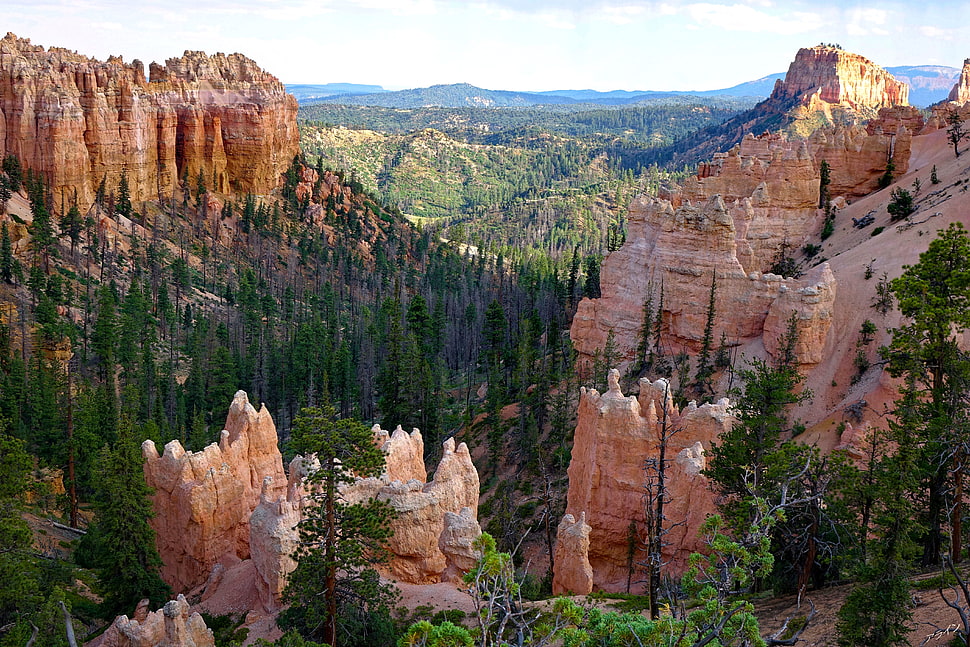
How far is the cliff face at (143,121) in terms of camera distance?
87500 mm

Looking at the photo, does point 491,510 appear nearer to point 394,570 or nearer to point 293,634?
point 394,570

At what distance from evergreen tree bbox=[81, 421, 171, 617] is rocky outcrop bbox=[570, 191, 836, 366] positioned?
99.8 ft

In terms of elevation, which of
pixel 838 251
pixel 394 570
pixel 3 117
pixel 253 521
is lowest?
pixel 394 570

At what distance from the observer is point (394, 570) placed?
87.2ft

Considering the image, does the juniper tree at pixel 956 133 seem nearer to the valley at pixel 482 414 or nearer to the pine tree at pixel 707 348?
the valley at pixel 482 414

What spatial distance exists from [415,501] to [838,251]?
36144 mm

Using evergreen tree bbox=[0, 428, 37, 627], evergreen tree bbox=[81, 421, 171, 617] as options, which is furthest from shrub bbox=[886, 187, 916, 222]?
evergreen tree bbox=[0, 428, 37, 627]

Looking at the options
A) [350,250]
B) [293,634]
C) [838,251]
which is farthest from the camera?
[350,250]

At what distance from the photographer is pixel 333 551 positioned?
22203mm

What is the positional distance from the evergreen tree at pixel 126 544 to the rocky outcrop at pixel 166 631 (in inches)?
183

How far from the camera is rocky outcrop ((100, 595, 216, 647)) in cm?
2138

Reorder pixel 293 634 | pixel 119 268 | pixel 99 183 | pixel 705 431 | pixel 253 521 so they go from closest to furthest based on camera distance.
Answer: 1. pixel 293 634
2. pixel 253 521
3. pixel 705 431
4. pixel 119 268
5. pixel 99 183

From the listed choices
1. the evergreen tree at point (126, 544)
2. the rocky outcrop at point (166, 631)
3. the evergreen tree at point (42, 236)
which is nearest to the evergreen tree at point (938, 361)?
the rocky outcrop at point (166, 631)

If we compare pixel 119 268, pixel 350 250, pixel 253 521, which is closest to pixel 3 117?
pixel 119 268
